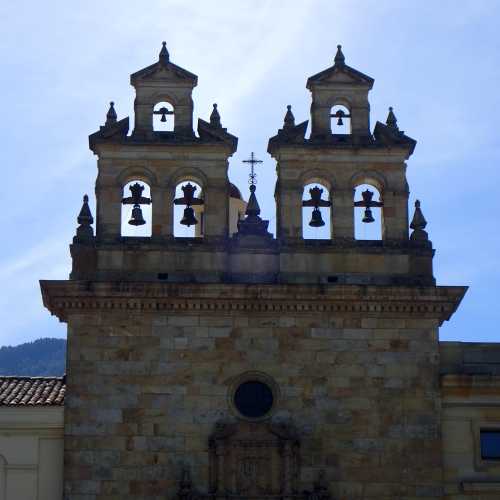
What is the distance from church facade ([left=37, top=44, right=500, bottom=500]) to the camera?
76.9 feet

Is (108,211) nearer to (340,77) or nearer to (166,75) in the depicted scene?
(166,75)

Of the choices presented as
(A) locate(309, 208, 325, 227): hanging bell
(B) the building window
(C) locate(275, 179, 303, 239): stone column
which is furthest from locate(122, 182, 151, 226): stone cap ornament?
(B) the building window

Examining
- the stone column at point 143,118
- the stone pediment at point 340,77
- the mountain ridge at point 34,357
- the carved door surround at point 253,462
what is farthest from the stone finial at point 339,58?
the mountain ridge at point 34,357

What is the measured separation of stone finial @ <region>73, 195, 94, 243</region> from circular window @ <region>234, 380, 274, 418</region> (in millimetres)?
3993

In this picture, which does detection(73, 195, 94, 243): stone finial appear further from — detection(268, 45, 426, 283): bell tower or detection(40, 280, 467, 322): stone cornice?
detection(268, 45, 426, 283): bell tower

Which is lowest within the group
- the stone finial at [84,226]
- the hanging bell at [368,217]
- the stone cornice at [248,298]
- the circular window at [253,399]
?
the circular window at [253,399]

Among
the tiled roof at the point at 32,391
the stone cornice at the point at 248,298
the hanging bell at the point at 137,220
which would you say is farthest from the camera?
the hanging bell at the point at 137,220

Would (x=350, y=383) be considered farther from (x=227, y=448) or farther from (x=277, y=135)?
(x=277, y=135)

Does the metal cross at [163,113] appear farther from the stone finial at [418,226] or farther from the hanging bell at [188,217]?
the stone finial at [418,226]

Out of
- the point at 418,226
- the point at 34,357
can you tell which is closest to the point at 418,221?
the point at 418,226

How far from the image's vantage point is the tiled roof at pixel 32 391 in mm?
24156

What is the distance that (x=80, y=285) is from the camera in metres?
23.9

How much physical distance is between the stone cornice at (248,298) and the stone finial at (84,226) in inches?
38.3

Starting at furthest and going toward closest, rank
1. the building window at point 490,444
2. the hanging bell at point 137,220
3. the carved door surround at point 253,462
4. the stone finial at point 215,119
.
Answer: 1. the stone finial at point 215,119
2. the hanging bell at point 137,220
3. the building window at point 490,444
4. the carved door surround at point 253,462
